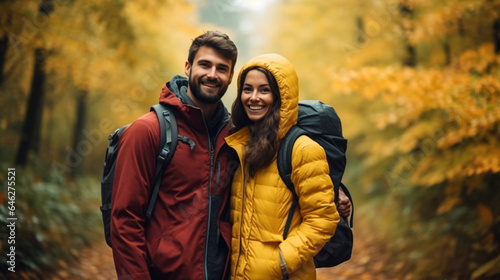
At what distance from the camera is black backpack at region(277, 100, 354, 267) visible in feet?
9.27

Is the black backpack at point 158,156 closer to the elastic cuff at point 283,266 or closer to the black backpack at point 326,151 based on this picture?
the black backpack at point 326,151

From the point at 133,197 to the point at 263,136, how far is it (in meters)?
0.98

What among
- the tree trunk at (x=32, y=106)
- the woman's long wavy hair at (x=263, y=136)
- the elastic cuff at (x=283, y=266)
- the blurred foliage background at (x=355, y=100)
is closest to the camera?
the elastic cuff at (x=283, y=266)

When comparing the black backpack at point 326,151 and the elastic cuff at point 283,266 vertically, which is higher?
the black backpack at point 326,151

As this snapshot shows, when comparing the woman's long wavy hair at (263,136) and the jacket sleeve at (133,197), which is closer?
the jacket sleeve at (133,197)

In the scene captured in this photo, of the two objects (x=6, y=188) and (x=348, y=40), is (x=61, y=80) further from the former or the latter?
(x=348, y=40)

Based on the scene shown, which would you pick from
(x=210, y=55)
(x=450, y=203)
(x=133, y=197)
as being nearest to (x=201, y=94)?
(x=210, y=55)

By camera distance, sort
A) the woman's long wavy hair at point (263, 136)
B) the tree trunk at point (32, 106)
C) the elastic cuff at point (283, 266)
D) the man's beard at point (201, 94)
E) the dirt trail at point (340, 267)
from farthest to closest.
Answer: the tree trunk at point (32, 106), the dirt trail at point (340, 267), the man's beard at point (201, 94), the woman's long wavy hair at point (263, 136), the elastic cuff at point (283, 266)

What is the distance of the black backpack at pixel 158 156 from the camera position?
2730mm

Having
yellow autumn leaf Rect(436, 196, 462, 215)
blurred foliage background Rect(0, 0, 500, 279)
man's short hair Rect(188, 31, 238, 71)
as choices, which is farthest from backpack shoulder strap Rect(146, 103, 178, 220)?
yellow autumn leaf Rect(436, 196, 462, 215)

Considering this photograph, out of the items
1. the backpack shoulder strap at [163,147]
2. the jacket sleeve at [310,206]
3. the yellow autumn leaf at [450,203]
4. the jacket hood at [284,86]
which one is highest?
the jacket hood at [284,86]

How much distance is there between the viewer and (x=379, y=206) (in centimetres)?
996

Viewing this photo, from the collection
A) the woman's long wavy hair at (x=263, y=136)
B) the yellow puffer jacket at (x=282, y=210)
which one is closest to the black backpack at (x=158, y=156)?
the yellow puffer jacket at (x=282, y=210)

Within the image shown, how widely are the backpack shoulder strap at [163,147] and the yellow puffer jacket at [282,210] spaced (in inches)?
16.2
